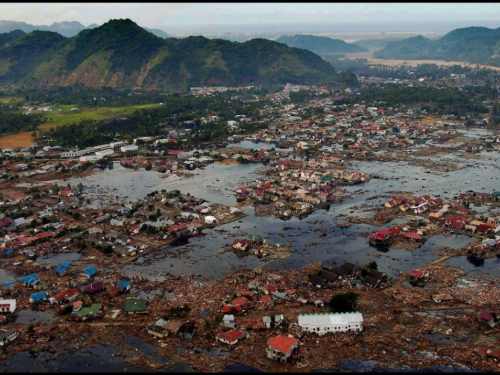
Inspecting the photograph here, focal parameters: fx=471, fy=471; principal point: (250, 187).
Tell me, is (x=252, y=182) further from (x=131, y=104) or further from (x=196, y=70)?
(x=196, y=70)

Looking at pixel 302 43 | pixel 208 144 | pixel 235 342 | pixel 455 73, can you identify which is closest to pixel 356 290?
pixel 235 342

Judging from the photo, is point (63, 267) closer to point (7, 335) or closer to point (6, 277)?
point (6, 277)

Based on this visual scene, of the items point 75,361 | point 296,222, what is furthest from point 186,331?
point 296,222

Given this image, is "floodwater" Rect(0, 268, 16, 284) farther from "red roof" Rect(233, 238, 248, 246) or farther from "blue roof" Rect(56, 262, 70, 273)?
"red roof" Rect(233, 238, 248, 246)

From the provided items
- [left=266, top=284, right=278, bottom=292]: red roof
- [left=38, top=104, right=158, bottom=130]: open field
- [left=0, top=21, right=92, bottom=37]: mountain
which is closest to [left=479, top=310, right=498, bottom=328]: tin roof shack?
[left=266, top=284, right=278, bottom=292]: red roof

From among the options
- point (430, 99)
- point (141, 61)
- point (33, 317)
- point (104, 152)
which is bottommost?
point (33, 317)

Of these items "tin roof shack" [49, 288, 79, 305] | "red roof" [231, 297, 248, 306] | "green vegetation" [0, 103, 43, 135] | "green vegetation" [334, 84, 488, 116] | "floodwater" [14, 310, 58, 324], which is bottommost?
"floodwater" [14, 310, 58, 324]

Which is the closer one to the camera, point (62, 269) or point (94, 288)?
point (94, 288)
